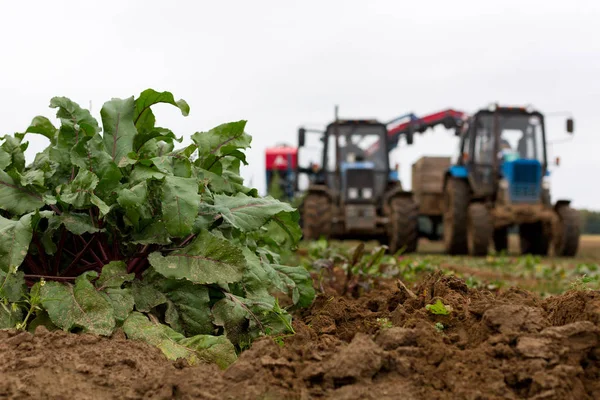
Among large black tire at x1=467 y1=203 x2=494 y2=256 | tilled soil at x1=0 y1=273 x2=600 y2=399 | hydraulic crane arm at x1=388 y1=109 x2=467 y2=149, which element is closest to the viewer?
tilled soil at x1=0 y1=273 x2=600 y2=399

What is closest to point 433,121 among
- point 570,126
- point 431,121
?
point 431,121

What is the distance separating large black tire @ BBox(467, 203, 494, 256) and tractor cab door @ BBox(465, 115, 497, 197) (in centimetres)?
56

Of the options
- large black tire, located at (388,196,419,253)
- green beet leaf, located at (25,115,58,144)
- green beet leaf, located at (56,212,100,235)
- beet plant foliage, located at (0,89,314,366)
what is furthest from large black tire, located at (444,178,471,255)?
green beet leaf, located at (56,212,100,235)

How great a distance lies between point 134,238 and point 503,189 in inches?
435

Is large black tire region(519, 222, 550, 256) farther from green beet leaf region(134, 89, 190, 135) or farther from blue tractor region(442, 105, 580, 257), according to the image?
green beet leaf region(134, 89, 190, 135)

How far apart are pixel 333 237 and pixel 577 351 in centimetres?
1158

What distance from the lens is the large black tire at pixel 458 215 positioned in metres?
13.5

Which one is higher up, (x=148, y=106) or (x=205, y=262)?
(x=148, y=106)

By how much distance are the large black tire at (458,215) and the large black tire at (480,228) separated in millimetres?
562

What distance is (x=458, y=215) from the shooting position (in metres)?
13.5

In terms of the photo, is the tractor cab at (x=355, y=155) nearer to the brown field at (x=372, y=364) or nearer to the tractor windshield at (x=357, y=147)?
the tractor windshield at (x=357, y=147)

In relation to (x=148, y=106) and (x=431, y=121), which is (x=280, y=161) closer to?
(x=431, y=121)

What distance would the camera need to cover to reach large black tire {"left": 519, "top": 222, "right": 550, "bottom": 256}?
567 inches

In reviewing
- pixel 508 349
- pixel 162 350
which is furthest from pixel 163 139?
pixel 508 349
